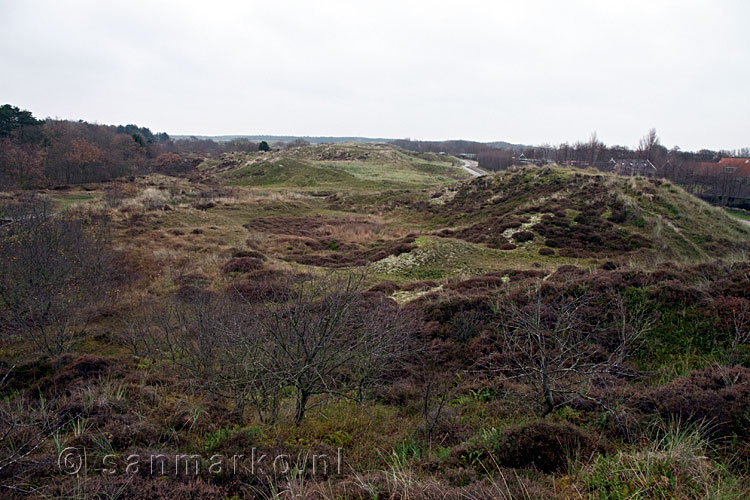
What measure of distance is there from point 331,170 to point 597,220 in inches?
1592

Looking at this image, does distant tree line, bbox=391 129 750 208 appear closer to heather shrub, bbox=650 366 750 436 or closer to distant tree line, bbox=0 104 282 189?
heather shrub, bbox=650 366 750 436

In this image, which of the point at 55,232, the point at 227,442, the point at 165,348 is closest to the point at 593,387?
the point at 227,442

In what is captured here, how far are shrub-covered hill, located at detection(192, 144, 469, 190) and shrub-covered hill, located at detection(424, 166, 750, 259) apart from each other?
868 inches

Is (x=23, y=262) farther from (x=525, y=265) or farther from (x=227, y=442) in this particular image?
(x=525, y=265)

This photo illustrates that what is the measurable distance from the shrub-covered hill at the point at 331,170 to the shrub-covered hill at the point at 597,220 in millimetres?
22035

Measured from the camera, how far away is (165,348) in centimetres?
816

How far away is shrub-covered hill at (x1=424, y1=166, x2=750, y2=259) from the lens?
16156 millimetres

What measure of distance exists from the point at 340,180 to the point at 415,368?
45.4 metres

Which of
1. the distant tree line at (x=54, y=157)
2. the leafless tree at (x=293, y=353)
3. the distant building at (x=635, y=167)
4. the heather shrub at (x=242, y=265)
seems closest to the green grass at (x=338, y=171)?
the distant tree line at (x=54, y=157)

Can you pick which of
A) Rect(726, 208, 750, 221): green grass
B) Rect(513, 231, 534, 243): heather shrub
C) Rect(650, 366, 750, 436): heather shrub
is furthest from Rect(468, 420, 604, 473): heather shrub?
Rect(726, 208, 750, 221): green grass

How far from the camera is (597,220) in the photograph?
18266mm

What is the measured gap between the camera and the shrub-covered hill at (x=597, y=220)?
16156 millimetres

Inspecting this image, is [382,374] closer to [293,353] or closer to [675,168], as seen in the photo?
[293,353]

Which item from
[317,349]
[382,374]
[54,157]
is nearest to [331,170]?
[54,157]
